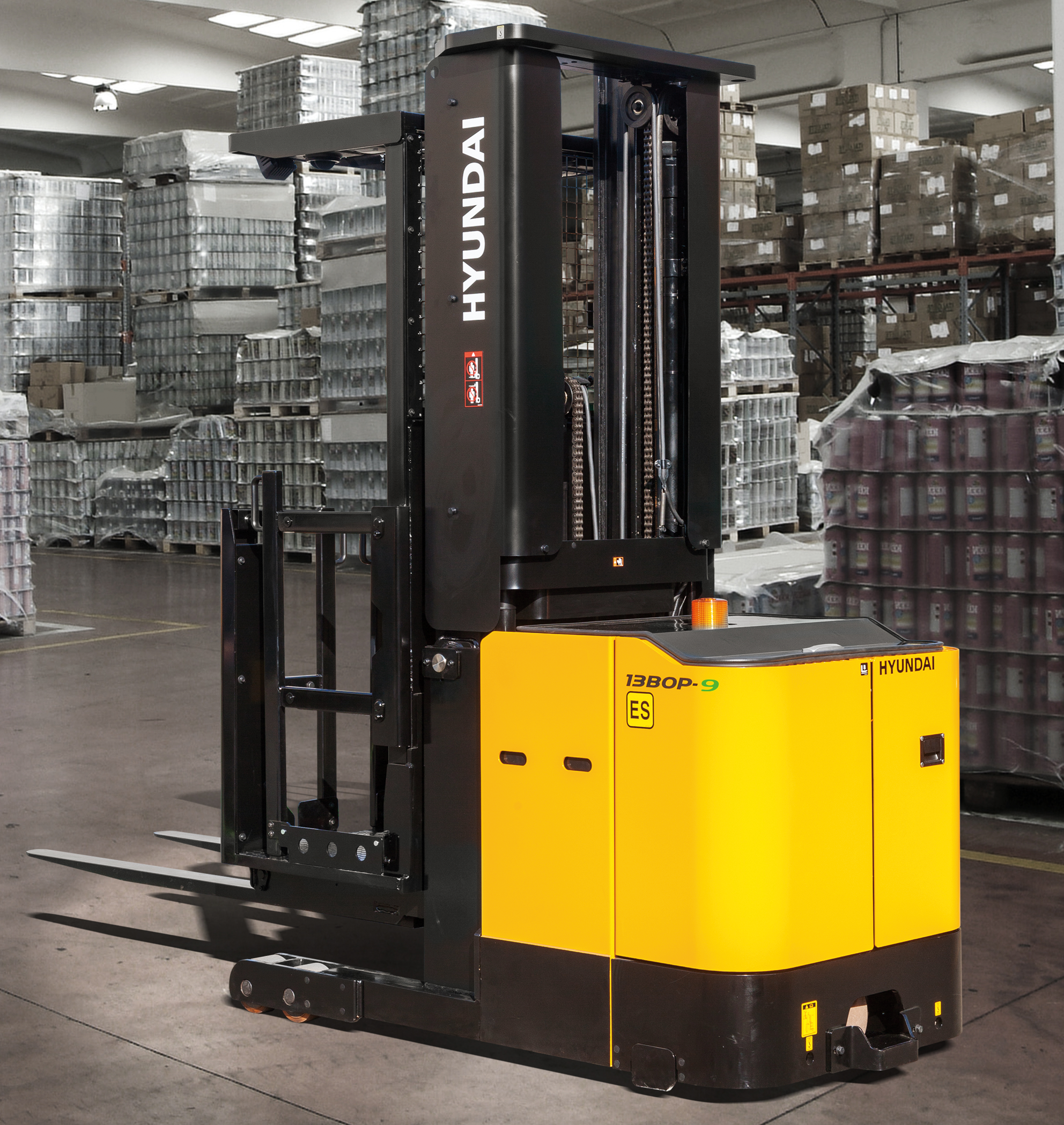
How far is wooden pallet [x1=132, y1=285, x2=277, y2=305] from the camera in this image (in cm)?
1608

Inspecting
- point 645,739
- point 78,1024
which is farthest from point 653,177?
point 78,1024

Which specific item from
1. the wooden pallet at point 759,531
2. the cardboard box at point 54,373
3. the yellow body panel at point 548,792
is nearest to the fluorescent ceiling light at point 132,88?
the cardboard box at point 54,373

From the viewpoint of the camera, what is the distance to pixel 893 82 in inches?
714

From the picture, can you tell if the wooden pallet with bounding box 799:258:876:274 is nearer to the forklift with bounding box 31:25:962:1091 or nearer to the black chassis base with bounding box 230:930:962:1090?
the forklift with bounding box 31:25:962:1091

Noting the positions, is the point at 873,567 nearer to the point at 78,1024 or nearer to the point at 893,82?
the point at 78,1024

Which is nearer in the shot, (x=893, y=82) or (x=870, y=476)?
(x=870, y=476)

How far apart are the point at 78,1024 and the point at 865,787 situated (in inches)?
72.0

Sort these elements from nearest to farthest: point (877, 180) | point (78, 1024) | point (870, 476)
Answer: point (78, 1024) < point (870, 476) < point (877, 180)

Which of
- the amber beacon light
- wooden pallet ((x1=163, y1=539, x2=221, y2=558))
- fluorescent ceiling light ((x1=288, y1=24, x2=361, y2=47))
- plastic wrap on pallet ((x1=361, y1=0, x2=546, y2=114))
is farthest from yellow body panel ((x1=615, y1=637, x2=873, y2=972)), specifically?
fluorescent ceiling light ((x1=288, y1=24, x2=361, y2=47))

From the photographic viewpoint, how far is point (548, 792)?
9.80 feet

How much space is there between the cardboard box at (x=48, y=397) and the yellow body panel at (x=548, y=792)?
15.2m

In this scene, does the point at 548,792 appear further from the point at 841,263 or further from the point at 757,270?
the point at 757,270

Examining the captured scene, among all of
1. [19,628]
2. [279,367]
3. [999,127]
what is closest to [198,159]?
[279,367]

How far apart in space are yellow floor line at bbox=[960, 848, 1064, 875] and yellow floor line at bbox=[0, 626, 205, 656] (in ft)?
21.2
